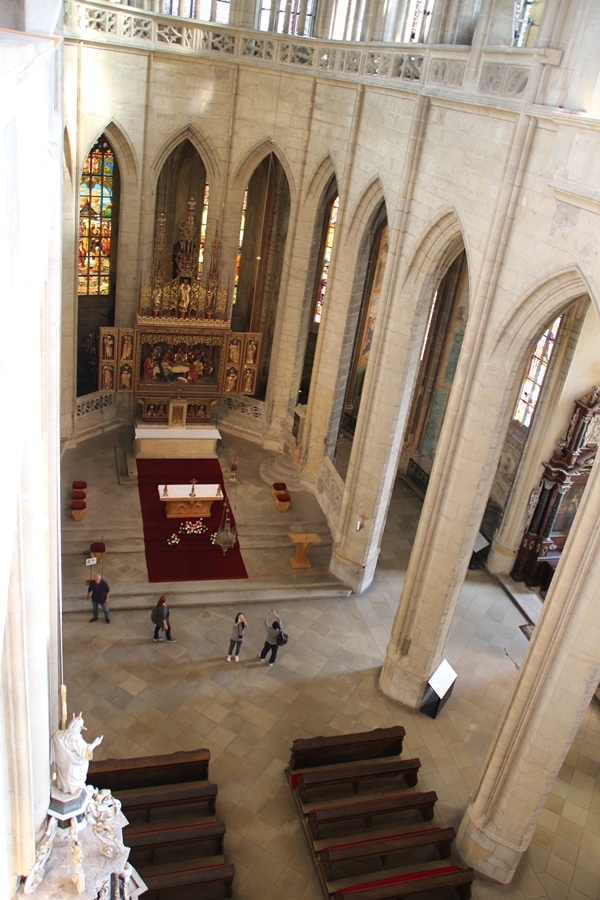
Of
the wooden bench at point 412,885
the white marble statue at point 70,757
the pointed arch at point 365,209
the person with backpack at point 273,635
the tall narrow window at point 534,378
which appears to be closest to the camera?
the white marble statue at point 70,757

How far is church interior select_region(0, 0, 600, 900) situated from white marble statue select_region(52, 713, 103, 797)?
0.04 m

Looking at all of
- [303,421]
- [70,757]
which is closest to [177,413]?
[303,421]

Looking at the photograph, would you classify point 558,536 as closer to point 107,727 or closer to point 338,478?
point 338,478

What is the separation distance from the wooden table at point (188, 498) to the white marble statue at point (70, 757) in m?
8.76

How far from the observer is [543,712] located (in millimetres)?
8969

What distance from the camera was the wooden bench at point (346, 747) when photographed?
1090cm

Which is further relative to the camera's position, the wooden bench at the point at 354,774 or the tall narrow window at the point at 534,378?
the tall narrow window at the point at 534,378

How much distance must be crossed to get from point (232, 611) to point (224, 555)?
1.47 metres

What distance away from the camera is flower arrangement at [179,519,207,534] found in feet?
51.3

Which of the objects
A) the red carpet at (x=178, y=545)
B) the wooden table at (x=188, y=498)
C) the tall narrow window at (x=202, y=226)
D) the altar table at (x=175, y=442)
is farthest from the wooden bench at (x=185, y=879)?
the tall narrow window at (x=202, y=226)

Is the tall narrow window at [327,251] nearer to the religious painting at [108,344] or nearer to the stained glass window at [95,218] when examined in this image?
the religious painting at [108,344]

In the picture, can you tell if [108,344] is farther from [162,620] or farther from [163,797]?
[163,797]

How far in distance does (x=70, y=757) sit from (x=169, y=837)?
302cm

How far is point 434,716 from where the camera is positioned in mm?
12562
